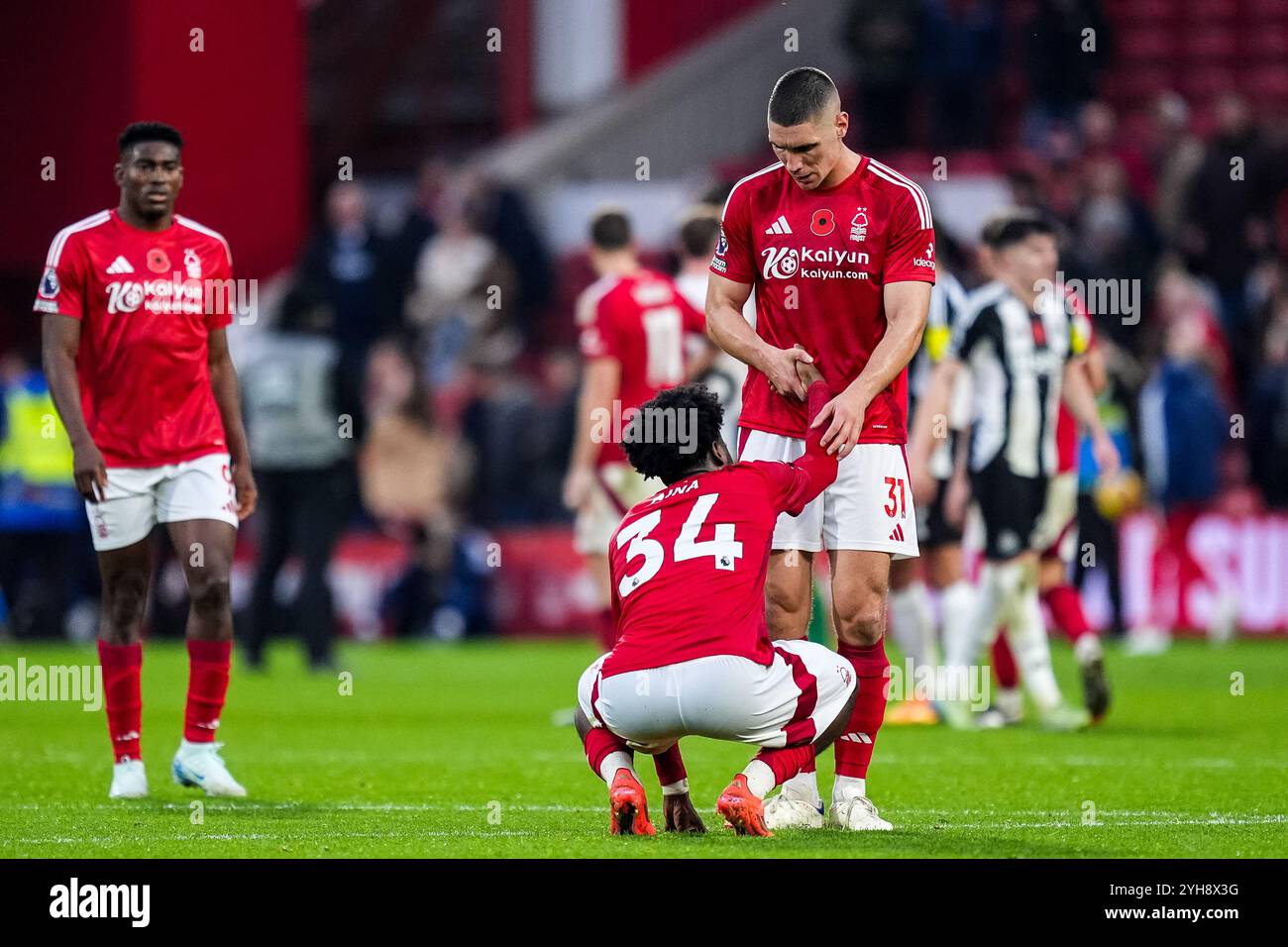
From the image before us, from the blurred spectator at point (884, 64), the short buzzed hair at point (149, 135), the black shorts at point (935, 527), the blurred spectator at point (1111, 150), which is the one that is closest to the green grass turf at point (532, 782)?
the black shorts at point (935, 527)

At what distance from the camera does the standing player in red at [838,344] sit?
7.12 m

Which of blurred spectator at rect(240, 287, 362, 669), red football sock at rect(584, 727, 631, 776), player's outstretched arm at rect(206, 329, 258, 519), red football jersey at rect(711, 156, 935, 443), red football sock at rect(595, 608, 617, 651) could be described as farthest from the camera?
blurred spectator at rect(240, 287, 362, 669)

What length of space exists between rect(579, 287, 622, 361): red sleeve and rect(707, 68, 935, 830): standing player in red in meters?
4.42

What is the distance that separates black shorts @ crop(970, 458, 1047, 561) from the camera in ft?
36.6

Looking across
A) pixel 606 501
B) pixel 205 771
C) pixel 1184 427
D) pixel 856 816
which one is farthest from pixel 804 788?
pixel 1184 427

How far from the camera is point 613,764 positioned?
6.77 m

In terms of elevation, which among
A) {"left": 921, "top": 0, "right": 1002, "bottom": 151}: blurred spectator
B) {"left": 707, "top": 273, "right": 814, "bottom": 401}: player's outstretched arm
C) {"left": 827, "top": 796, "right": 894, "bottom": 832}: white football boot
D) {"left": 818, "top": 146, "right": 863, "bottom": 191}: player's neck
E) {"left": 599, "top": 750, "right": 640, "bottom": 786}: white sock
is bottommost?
{"left": 827, "top": 796, "right": 894, "bottom": 832}: white football boot

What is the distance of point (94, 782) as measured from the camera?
893 centimetres

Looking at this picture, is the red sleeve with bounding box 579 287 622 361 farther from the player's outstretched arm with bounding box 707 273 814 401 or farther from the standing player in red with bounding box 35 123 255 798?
the player's outstretched arm with bounding box 707 273 814 401

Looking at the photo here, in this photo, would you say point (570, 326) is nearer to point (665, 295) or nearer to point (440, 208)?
point (440, 208)

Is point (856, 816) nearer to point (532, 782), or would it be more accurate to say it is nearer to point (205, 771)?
point (532, 782)

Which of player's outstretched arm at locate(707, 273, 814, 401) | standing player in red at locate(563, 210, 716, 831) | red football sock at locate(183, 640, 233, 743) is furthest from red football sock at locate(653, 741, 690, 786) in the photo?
standing player in red at locate(563, 210, 716, 831)

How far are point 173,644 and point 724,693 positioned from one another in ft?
42.4

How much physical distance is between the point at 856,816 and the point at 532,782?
6.90 ft
